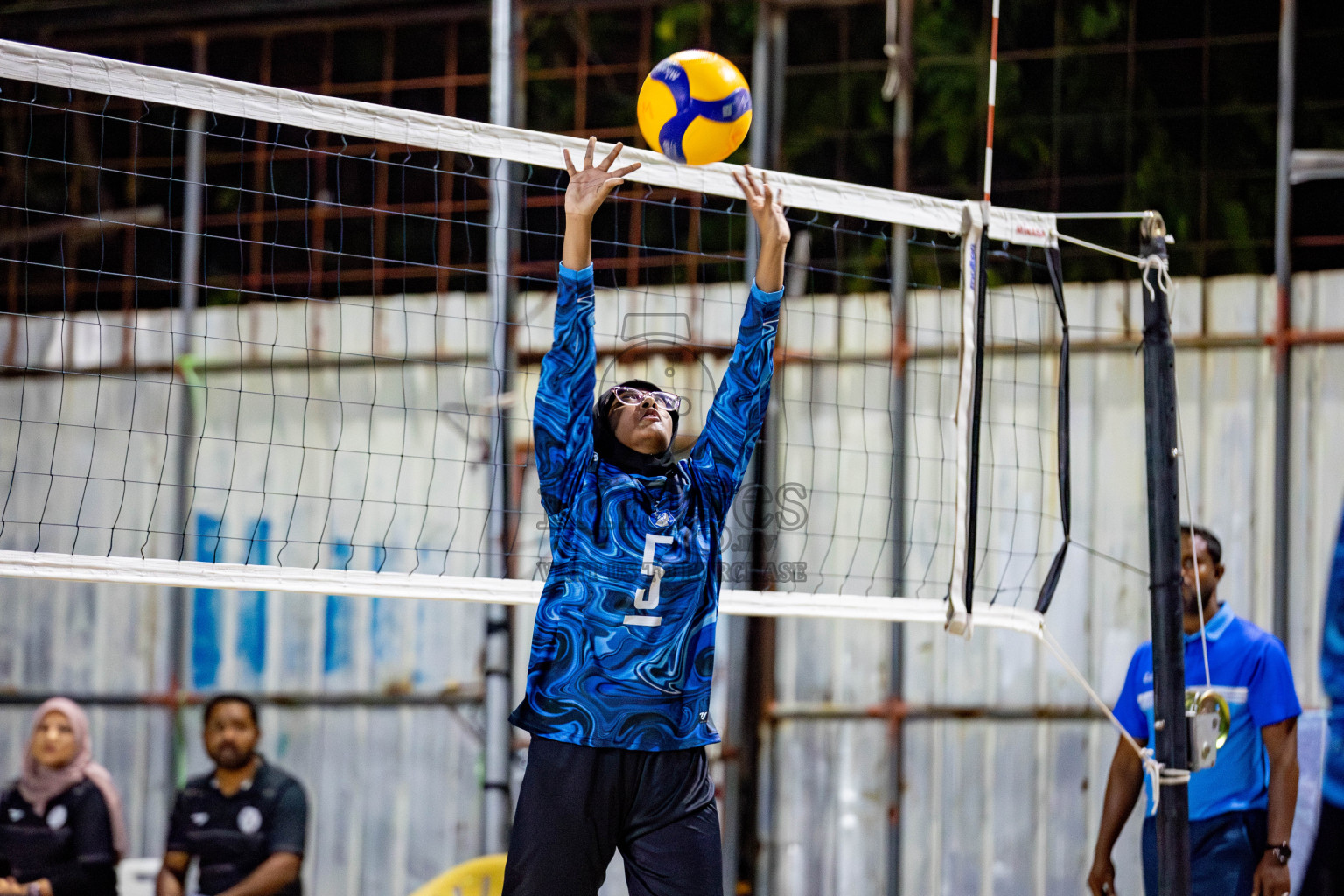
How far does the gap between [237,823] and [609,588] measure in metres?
4.35

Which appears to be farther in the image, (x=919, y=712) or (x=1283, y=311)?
(x=919, y=712)

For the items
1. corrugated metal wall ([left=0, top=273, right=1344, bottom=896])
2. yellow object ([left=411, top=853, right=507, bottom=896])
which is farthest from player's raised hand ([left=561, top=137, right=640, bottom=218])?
corrugated metal wall ([left=0, top=273, right=1344, bottom=896])

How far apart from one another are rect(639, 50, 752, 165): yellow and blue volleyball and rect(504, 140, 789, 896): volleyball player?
38cm

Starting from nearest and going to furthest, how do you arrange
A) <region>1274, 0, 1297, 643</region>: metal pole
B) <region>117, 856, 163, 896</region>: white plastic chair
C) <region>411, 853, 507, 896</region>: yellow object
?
<region>411, 853, 507, 896</region>: yellow object
<region>1274, 0, 1297, 643</region>: metal pole
<region>117, 856, 163, 896</region>: white plastic chair

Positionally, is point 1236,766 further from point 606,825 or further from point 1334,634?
point 606,825

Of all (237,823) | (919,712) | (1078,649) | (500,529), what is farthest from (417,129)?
(1078,649)

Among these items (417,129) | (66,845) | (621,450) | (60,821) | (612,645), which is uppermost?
(417,129)

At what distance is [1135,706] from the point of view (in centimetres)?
537

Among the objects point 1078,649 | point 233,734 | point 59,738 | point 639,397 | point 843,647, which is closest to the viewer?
point 639,397

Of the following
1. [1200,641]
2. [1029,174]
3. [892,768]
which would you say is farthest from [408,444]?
[1200,641]

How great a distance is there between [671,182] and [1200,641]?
2.57 m

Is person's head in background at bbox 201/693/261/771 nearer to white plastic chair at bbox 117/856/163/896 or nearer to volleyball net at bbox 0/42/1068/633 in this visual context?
volleyball net at bbox 0/42/1068/633

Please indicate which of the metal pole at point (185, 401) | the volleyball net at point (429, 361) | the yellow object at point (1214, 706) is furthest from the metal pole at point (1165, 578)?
the metal pole at point (185, 401)

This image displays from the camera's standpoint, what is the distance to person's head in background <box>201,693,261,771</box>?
7.23 meters
